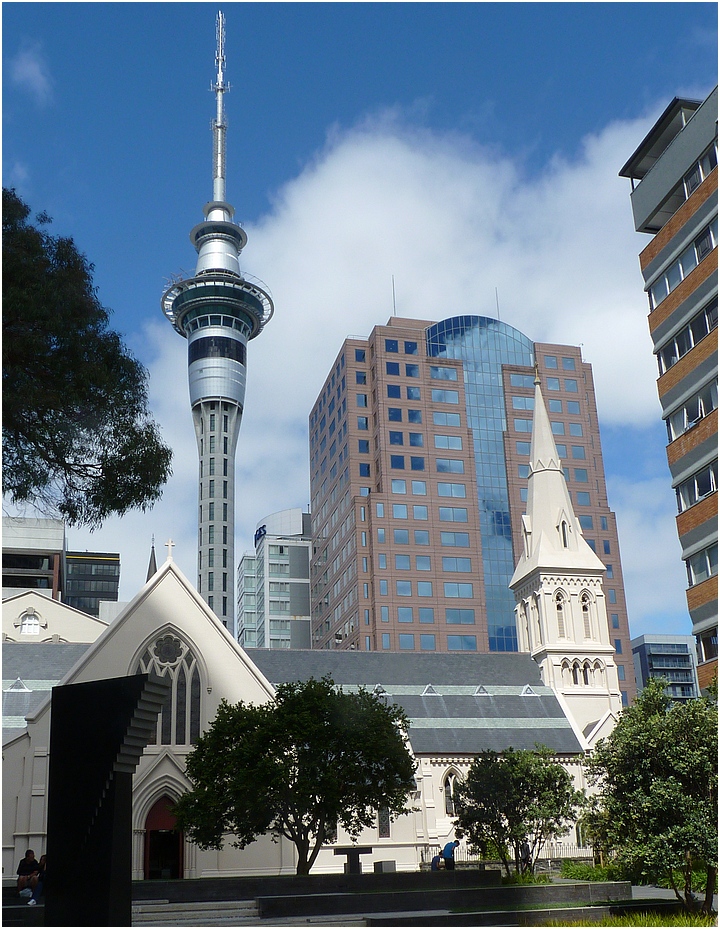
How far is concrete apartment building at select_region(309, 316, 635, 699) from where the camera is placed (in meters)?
95.4

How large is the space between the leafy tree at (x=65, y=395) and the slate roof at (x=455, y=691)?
4117 cm

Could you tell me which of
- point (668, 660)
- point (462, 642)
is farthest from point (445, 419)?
point (668, 660)

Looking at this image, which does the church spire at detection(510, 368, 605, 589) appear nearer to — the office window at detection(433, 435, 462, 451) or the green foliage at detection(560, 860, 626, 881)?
the green foliage at detection(560, 860, 626, 881)

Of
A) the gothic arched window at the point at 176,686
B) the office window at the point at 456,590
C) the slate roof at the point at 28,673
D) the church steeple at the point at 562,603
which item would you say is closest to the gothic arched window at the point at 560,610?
the church steeple at the point at 562,603

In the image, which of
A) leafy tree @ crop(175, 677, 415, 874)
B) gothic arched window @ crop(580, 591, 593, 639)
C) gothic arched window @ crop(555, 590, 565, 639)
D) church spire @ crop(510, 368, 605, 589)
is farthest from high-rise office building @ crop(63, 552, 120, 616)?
leafy tree @ crop(175, 677, 415, 874)

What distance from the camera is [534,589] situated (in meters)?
67.4

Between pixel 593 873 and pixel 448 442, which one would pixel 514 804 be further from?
pixel 448 442

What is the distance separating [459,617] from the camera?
3752 inches

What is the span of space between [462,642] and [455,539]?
10710 mm

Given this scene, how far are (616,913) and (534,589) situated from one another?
43.0 meters

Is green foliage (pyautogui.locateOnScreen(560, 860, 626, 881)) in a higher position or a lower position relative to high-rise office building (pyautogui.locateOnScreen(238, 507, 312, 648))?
lower

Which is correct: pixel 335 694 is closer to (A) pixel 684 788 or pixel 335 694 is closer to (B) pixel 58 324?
(A) pixel 684 788

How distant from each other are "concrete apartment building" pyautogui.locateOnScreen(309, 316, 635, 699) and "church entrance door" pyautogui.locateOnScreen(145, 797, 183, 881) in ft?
146

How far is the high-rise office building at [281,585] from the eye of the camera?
14250 centimetres
